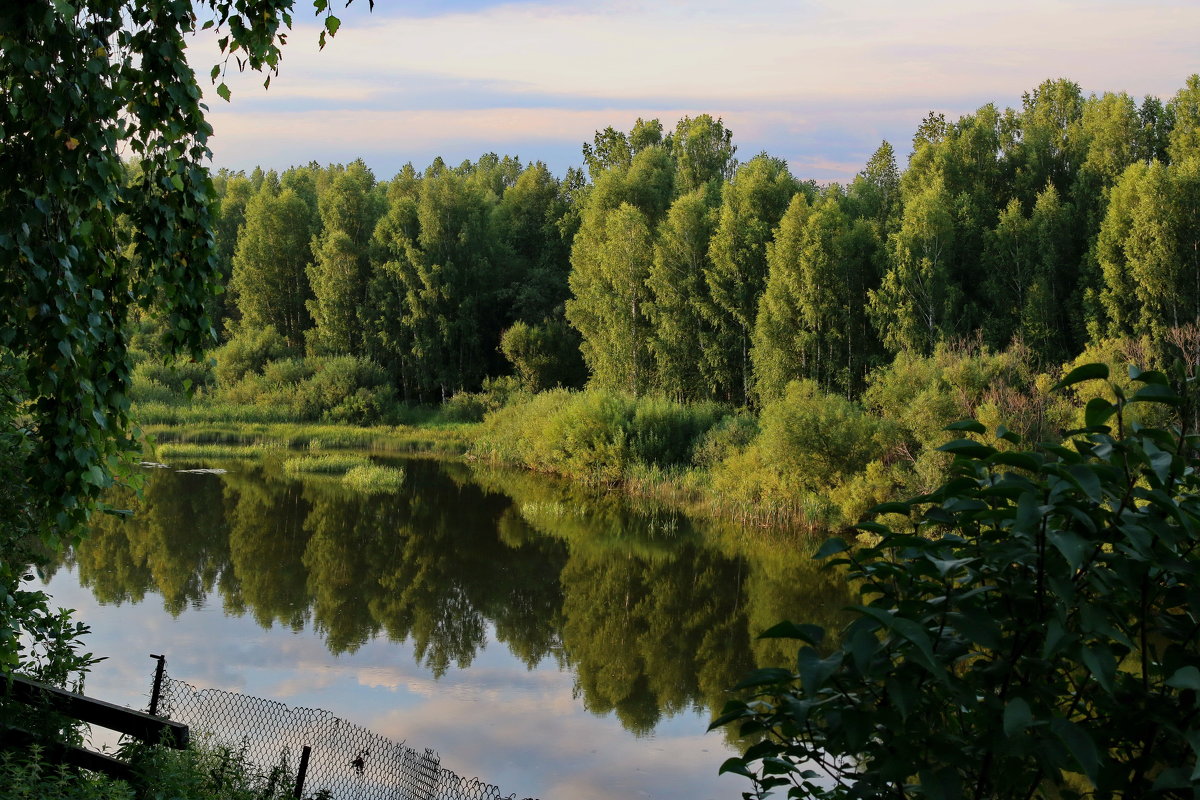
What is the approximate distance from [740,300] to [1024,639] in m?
27.9

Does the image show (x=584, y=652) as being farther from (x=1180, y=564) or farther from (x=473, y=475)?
(x=473, y=475)

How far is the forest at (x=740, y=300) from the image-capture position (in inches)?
843

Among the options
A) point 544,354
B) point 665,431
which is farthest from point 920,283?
point 544,354

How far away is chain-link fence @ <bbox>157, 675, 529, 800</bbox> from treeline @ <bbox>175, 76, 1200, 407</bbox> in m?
18.5

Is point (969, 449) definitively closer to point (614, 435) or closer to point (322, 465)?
point (614, 435)

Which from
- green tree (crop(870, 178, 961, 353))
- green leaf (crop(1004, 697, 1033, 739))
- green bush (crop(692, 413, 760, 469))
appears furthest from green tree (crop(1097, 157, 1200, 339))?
green leaf (crop(1004, 697, 1033, 739))

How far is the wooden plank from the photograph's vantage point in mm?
4969

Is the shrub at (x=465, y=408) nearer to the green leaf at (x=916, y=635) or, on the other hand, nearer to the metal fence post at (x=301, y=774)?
the metal fence post at (x=301, y=774)

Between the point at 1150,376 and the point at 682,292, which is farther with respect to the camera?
the point at 682,292

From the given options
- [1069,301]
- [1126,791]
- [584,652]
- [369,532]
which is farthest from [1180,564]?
[1069,301]

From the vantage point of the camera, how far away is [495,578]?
17016 mm

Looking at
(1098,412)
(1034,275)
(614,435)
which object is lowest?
(614,435)

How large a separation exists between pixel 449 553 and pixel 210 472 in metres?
10.1

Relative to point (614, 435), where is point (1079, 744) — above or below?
above
